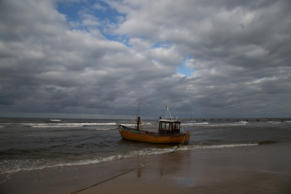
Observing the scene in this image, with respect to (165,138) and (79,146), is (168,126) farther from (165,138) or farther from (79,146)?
(79,146)

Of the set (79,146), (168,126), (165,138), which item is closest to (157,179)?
(79,146)

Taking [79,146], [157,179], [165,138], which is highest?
[165,138]

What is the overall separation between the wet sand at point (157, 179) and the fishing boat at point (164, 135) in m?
8.72

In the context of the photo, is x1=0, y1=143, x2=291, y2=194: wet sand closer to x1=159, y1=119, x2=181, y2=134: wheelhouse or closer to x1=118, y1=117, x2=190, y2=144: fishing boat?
x1=118, y1=117, x2=190, y2=144: fishing boat

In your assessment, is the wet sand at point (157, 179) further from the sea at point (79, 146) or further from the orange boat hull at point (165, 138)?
the orange boat hull at point (165, 138)

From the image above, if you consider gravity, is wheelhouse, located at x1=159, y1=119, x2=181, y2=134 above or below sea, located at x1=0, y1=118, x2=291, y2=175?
above

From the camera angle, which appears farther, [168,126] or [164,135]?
[168,126]

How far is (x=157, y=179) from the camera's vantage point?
7559 mm

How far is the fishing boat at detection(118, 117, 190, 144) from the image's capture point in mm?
19016

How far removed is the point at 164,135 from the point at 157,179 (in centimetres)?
1158

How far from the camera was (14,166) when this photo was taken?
393 inches

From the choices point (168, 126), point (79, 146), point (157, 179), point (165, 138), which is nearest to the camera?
point (157, 179)

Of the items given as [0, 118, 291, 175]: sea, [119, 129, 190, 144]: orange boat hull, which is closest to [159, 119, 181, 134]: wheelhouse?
[119, 129, 190, 144]: orange boat hull

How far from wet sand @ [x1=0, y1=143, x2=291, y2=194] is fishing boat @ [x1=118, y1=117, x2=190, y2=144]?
8.72m
